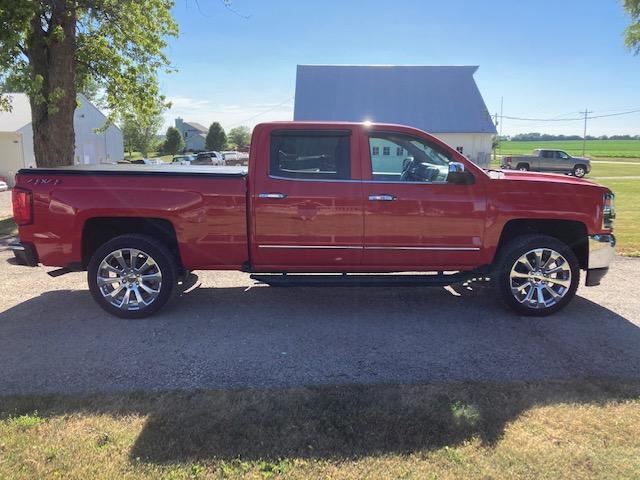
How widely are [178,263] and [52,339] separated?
54.1 inches

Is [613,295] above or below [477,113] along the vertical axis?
below

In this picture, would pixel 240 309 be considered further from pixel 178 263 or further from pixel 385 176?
pixel 385 176

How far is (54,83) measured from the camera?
1277cm

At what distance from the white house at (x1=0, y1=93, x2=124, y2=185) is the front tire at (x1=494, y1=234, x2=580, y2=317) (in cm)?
2266

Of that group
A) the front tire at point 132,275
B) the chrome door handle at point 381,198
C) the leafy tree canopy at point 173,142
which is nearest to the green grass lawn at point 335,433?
the front tire at point 132,275

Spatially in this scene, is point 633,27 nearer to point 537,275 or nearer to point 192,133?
point 537,275

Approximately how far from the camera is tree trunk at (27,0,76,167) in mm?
12336

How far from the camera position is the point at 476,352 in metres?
4.59

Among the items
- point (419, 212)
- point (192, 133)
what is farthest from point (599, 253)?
point (192, 133)

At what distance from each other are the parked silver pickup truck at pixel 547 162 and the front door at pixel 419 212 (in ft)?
115

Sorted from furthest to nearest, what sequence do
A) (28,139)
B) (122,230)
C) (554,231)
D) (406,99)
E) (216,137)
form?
1. (216,137)
2. (406,99)
3. (28,139)
4. (554,231)
5. (122,230)

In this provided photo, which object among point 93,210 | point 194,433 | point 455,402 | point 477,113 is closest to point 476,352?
point 455,402

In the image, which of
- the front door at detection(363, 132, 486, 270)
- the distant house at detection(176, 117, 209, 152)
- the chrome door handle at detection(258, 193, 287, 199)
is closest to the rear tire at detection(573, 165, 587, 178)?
the front door at detection(363, 132, 486, 270)

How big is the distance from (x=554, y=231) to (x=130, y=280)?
459cm
